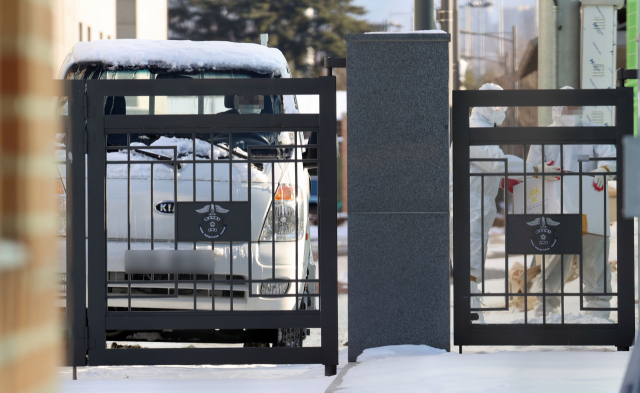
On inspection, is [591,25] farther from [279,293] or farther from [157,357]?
[157,357]

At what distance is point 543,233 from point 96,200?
9.73 feet

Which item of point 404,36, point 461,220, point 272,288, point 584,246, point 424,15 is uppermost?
point 424,15

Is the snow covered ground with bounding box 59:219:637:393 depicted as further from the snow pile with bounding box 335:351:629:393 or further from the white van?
the white van

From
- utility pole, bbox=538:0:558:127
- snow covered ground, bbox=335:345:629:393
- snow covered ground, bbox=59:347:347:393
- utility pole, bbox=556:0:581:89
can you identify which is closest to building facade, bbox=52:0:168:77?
utility pole, bbox=538:0:558:127

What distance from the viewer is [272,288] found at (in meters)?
4.35

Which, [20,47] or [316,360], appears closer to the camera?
[20,47]

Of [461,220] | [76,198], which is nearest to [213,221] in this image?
[76,198]

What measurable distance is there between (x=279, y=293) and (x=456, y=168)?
1.46 meters

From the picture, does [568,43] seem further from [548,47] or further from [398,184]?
[398,184]

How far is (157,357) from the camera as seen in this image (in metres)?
4.22

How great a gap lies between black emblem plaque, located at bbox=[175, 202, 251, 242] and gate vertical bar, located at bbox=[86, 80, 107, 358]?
501 mm

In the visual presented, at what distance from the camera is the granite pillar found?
14.1 ft

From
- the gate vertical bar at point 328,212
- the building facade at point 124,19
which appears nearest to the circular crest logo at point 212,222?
the gate vertical bar at point 328,212

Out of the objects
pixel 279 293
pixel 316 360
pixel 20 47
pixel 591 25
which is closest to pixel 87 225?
pixel 279 293
